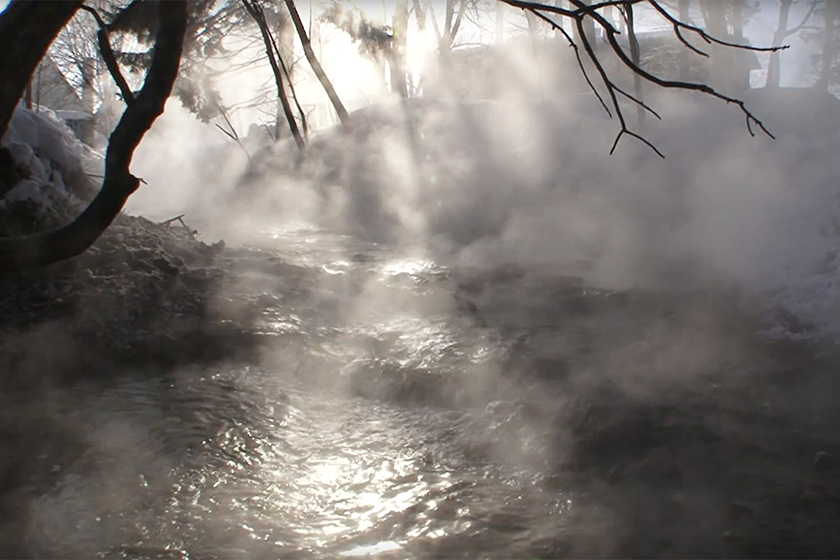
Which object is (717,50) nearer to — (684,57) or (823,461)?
(684,57)

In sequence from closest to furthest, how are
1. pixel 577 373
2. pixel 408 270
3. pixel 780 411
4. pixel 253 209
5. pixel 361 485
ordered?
1. pixel 361 485
2. pixel 780 411
3. pixel 577 373
4. pixel 408 270
5. pixel 253 209

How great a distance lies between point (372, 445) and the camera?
4094 mm

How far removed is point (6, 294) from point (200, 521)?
10.6 ft

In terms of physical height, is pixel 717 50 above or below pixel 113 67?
above

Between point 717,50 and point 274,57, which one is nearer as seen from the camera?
point 274,57

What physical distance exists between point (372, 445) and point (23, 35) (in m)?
2.76

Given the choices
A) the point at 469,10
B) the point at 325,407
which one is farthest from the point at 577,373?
the point at 469,10

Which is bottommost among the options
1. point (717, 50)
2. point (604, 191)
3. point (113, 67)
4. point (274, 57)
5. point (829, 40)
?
point (604, 191)

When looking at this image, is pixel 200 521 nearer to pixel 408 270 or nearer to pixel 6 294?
pixel 6 294

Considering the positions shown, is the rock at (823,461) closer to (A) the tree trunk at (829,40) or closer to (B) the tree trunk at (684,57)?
(B) the tree trunk at (684,57)

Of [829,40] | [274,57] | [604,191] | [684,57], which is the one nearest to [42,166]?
[274,57]

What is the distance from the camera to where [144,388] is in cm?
476

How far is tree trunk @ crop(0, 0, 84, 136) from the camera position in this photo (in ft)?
8.79

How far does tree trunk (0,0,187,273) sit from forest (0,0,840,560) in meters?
0.01
